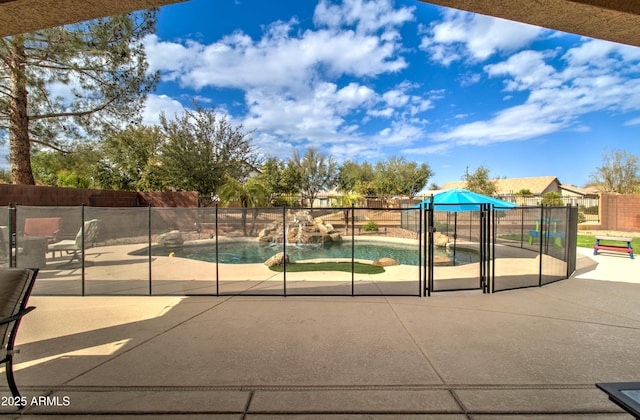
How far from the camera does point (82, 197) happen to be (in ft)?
50.5

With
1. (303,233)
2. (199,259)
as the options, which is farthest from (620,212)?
(199,259)

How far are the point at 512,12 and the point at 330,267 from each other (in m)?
7.28

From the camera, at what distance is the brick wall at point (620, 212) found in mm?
18688

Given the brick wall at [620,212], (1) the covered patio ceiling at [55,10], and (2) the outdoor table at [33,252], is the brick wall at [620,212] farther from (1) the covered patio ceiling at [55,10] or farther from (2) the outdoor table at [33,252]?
(2) the outdoor table at [33,252]

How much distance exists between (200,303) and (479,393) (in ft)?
15.3

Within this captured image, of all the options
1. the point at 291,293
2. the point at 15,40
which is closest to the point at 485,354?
the point at 291,293

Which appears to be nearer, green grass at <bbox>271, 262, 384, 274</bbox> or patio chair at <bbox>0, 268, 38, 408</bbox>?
patio chair at <bbox>0, 268, 38, 408</bbox>

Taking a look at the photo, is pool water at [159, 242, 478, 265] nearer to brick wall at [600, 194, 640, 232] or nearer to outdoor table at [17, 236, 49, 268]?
outdoor table at [17, 236, 49, 268]

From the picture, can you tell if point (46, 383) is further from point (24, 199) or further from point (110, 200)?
point (110, 200)

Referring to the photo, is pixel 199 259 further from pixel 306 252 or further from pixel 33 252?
pixel 306 252

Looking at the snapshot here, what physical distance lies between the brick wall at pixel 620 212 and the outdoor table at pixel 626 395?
2427 cm

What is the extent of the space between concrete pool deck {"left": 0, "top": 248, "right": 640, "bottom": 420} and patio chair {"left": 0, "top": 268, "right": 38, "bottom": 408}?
15.7 inches

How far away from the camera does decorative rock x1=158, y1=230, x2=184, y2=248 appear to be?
7307 millimetres

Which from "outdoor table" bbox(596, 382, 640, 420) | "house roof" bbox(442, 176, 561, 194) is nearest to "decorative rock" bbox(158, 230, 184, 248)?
"outdoor table" bbox(596, 382, 640, 420)
